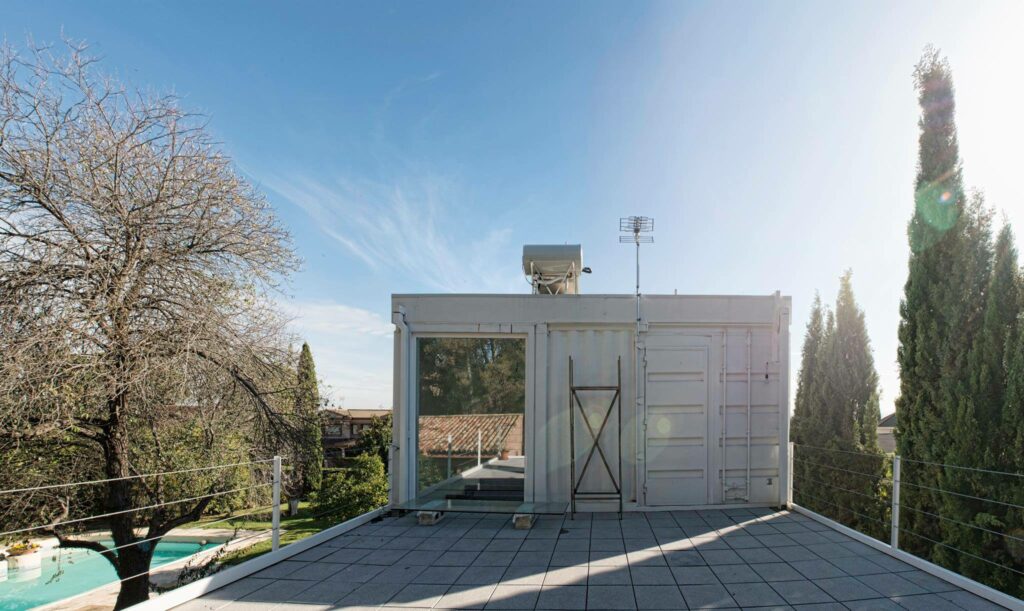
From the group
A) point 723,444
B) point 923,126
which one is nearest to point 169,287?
point 723,444

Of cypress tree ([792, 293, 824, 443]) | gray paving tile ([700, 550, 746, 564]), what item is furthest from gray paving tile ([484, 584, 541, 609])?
cypress tree ([792, 293, 824, 443])

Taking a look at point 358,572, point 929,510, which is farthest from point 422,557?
point 929,510

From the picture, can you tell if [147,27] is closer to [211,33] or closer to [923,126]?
[211,33]

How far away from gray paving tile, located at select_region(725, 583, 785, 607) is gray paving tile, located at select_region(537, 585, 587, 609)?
3.23 ft

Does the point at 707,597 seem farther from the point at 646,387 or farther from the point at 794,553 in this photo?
the point at 646,387

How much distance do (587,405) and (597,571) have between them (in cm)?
208

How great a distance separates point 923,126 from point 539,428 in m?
6.57

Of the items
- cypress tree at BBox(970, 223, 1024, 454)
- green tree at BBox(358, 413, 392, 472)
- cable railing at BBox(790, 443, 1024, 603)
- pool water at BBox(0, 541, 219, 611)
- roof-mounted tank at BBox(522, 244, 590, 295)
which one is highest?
roof-mounted tank at BBox(522, 244, 590, 295)

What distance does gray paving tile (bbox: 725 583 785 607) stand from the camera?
2.98m

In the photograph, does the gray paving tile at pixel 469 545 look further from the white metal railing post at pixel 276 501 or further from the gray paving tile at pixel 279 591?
the white metal railing post at pixel 276 501

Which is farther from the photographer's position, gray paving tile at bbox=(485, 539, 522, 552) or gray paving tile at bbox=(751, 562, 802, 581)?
gray paving tile at bbox=(485, 539, 522, 552)

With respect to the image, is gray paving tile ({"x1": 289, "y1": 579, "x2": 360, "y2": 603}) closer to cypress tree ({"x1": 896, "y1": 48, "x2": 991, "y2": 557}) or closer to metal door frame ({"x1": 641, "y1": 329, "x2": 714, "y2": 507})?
metal door frame ({"x1": 641, "y1": 329, "x2": 714, "y2": 507})

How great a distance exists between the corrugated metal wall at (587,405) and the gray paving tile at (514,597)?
2.12m

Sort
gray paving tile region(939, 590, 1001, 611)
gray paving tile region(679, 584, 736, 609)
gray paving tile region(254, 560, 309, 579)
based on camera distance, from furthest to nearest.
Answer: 1. gray paving tile region(254, 560, 309, 579)
2. gray paving tile region(679, 584, 736, 609)
3. gray paving tile region(939, 590, 1001, 611)
